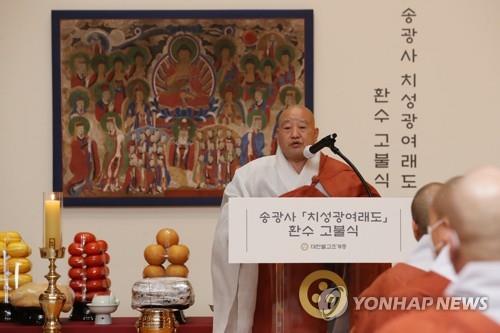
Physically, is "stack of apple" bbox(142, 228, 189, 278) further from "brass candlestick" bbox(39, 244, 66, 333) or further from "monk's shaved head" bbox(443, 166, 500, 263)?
"monk's shaved head" bbox(443, 166, 500, 263)

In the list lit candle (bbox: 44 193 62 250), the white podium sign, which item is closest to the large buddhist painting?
lit candle (bbox: 44 193 62 250)

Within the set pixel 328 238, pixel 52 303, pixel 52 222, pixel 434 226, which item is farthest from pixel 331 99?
pixel 434 226

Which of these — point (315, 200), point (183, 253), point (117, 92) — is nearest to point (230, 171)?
point (117, 92)

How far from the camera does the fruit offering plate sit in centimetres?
349

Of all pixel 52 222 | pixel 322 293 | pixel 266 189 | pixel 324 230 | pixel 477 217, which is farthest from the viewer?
pixel 266 189

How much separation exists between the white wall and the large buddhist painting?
3.2 inches

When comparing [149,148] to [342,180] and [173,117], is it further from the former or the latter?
[342,180]

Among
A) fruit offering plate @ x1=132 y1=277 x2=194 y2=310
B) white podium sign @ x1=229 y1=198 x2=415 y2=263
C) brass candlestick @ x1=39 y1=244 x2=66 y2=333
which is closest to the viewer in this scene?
white podium sign @ x1=229 y1=198 x2=415 y2=263

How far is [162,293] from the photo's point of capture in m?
3.52

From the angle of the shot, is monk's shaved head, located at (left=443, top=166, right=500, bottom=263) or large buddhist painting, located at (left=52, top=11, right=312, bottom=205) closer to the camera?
monk's shaved head, located at (left=443, top=166, right=500, bottom=263)

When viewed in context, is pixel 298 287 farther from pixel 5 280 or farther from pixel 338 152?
pixel 5 280

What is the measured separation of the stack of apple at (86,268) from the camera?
3.91 m

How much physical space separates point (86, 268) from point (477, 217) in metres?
3.17

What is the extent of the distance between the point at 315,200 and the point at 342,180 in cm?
81
